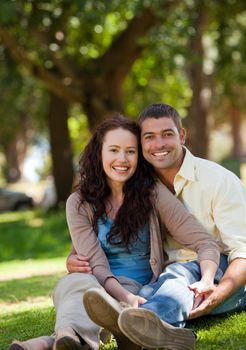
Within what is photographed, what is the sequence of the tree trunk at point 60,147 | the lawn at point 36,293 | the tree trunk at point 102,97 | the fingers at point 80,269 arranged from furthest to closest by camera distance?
the tree trunk at point 60,147 < the tree trunk at point 102,97 < the fingers at point 80,269 < the lawn at point 36,293

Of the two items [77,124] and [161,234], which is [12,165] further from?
[161,234]

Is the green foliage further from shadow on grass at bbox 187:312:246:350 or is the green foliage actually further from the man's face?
shadow on grass at bbox 187:312:246:350

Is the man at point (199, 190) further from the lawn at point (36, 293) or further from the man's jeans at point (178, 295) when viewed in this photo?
the lawn at point (36, 293)

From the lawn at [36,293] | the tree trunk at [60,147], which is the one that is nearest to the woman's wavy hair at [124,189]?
the lawn at [36,293]

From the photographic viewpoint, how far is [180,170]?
5.03m

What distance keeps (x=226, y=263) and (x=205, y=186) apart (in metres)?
0.51

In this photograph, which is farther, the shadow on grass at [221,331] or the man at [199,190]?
the man at [199,190]

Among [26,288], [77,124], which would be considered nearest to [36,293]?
[26,288]

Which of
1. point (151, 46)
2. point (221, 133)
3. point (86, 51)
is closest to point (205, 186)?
point (151, 46)

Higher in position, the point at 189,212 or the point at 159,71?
the point at 159,71

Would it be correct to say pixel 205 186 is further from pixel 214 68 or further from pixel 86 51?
→ pixel 214 68

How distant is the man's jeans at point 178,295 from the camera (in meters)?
4.29

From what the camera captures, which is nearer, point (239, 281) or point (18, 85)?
point (239, 281)

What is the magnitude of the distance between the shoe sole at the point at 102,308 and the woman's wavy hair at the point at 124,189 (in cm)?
88
